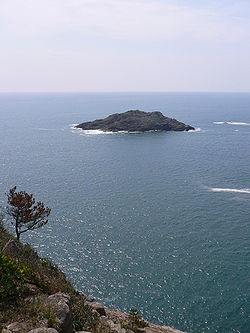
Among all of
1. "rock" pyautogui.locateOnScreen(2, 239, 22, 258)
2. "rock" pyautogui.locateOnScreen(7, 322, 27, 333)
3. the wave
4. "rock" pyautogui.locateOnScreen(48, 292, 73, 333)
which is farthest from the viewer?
the wave

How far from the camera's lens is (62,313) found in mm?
18125

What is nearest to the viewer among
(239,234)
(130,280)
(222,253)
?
(130,280)

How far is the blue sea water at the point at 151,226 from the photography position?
1869 inches

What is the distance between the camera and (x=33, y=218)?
147 feet

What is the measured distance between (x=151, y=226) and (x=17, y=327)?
A: 5427cm

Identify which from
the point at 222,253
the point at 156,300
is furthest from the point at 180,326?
the point at 222,253

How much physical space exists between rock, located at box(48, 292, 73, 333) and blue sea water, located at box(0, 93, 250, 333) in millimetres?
27653

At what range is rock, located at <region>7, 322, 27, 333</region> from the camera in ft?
54.0

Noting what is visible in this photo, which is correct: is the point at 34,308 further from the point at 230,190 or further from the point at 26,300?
the point at 230,190

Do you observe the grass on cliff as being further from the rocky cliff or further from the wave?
the wave

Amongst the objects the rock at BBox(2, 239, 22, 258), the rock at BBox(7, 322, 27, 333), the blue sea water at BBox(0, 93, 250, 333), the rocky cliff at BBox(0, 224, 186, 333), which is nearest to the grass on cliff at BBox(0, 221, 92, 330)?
the rocky cliff at BBox(0, 224, 186, 333)

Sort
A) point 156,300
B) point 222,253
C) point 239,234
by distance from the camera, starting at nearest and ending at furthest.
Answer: point 156,300 < point 222,253 < point 239,234

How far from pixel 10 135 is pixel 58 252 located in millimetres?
135568

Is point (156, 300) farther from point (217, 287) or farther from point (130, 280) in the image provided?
point (217, 287)
